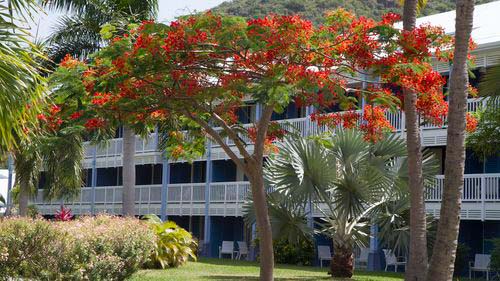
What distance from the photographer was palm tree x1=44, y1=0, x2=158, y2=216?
26641 mm

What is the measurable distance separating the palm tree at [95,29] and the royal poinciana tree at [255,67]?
10046 mm

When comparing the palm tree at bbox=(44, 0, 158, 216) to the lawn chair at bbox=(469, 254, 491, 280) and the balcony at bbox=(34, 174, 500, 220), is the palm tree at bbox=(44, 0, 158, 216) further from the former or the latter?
the lawn chair at bbox=(469, 254, 491, 280)

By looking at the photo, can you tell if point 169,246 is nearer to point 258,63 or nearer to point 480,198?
point 480,198

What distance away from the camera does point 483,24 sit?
27.8m

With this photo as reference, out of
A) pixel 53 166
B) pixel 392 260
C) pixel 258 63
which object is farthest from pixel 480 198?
pixel 53 166

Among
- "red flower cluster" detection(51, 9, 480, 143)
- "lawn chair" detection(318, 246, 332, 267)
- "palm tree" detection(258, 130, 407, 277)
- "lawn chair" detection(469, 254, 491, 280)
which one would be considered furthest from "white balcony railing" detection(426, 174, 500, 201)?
"red flower cluster" detection(51, 9, 480, 143)

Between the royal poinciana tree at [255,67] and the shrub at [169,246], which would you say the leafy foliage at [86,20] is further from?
the royal poinciana tree at [255,67]

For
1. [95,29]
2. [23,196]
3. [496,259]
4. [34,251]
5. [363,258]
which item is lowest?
[363,258]

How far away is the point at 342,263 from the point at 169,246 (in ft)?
17.0

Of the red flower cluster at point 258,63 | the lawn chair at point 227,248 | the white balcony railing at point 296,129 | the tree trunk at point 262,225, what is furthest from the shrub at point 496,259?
the lawn chair at point 227,248

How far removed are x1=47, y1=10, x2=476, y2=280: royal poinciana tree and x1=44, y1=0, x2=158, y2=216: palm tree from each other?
396 inches

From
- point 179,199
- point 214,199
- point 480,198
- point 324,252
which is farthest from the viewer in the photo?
point 179,199

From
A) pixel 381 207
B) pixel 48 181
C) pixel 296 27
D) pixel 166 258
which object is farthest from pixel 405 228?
pixel 48 181

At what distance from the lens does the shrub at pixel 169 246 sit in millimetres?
23547
